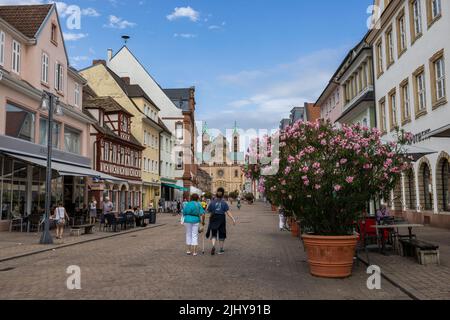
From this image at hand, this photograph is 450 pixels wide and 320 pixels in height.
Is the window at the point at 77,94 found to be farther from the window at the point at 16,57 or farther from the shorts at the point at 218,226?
the shorts at the point at 218,226

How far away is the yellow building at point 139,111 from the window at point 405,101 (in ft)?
88.6

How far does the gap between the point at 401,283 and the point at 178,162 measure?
5980cm

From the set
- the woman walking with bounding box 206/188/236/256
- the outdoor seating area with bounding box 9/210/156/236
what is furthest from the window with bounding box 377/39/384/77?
the woman walking with bounding box 206/188/236/256

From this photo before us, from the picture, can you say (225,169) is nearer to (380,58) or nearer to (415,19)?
(380,58)

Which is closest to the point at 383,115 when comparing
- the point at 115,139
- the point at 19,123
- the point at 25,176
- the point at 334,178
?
the point at 19,123

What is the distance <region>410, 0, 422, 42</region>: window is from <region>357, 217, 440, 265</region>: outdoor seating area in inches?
453

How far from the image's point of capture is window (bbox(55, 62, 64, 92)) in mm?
26094

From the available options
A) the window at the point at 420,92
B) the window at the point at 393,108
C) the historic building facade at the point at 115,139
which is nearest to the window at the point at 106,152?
the historic building facade at the point at 115,139

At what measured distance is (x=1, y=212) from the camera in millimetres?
20641

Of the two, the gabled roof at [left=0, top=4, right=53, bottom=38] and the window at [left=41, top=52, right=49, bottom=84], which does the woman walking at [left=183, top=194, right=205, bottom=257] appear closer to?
the window at [left=41, top=52, right=49, bottom=84]

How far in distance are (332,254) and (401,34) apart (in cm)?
1924

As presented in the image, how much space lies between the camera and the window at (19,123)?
21.0 metres

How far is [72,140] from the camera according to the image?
28812 millimetres

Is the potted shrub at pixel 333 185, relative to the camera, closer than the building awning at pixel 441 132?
Yes
